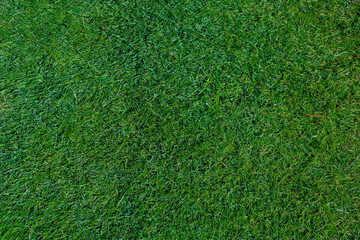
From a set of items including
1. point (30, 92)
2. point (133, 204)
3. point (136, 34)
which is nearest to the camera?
point (133, 204)

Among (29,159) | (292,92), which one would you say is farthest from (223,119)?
(29,159)

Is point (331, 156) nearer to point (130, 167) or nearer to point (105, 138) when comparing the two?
point (130, 167)

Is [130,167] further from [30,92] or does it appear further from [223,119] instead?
[30,92]

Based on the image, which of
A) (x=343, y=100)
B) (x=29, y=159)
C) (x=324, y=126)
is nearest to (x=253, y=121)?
(x=324, y=126)

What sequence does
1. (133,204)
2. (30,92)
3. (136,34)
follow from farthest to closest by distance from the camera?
(136,34)
(30,92)
(133,204)

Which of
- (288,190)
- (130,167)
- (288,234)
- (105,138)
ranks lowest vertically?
(288,234)

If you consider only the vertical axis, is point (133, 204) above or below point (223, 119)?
below

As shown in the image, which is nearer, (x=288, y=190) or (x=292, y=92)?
(x=288, y=190)
